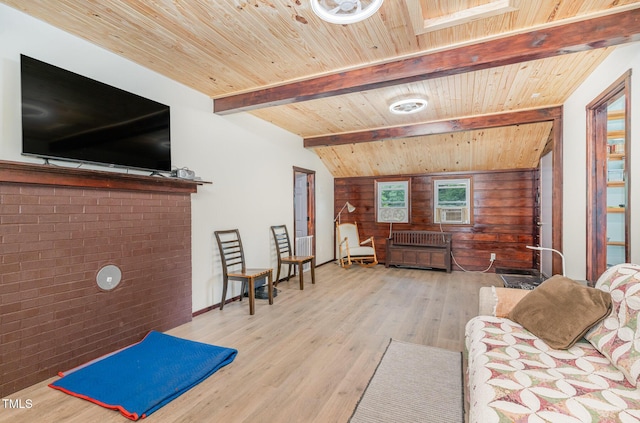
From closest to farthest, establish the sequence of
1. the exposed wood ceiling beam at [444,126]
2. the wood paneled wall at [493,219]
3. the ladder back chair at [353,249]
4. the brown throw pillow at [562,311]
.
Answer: the brown throw pillow at [562,311]
the exposed wood ceiling beam at [444,126]
the wood paneled wall at [493,219]
the ladder back chair at [353,249]

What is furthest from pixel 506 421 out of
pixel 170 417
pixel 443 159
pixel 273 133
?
pixel 443 159

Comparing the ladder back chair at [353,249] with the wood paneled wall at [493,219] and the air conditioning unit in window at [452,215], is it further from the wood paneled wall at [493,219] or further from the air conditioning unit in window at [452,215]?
the air conditioning unit in window at [452,215]

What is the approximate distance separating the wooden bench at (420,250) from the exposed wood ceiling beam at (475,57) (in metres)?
3.86

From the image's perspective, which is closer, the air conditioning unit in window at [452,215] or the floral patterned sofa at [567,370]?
the floral patterned sofa at [567,370]

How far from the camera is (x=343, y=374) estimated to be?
2.16 meters

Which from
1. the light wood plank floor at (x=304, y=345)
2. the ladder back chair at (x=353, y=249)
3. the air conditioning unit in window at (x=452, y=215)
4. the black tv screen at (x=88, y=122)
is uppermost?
the black tv screen at (x=88, y=122)

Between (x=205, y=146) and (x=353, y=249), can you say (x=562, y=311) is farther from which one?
(x=353, y=249)

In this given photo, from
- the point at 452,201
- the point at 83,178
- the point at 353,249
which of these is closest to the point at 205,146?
the point at 83,178

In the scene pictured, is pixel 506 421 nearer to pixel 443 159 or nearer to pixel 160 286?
pixel 160 286

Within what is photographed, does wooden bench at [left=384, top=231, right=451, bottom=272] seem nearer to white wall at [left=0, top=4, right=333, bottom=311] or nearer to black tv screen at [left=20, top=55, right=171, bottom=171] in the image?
white wall at [left=0, top=4, right=333, bottom=311]

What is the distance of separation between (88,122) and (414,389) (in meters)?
3.01

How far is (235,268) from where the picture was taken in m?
3.87

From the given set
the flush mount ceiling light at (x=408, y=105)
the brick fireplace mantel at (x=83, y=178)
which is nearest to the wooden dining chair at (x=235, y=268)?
the brick fireplace mantel at (x=83, y=178)

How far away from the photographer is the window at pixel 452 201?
5875 mm
